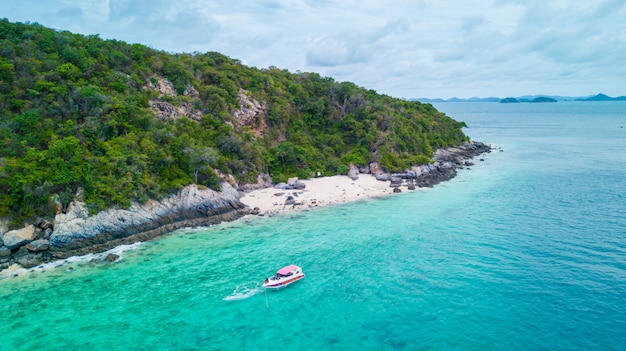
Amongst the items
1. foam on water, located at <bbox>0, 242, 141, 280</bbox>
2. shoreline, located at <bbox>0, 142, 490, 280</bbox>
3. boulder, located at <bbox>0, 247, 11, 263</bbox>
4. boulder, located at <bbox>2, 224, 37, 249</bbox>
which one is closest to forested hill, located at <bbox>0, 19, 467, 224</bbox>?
shoreline, located at <bbox>0, 142, 490, 280</bbox>

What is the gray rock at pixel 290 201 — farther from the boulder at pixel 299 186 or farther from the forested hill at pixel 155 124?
the forested hill at pixel 155 124

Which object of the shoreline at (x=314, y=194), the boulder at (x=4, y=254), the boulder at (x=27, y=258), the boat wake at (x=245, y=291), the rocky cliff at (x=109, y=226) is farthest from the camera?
the shoreline at (x=314, y=194)

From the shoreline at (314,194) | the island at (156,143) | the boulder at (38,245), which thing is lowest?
the shoreline at (314,194)

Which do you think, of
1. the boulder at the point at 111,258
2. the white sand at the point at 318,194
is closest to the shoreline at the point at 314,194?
the white sand at the point at 318,194

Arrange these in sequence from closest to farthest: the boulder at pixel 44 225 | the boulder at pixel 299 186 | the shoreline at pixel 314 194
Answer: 1. the boulder at pixel 44 225
2. the shoreline at pixel 314 194
3. the boulder at pixel 299 186

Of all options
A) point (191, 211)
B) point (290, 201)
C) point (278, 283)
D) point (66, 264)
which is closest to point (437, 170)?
point (290, 201)

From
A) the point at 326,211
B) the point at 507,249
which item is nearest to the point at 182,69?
the point at 326,211

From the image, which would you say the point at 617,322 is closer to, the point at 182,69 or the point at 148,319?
the point at 148,319
